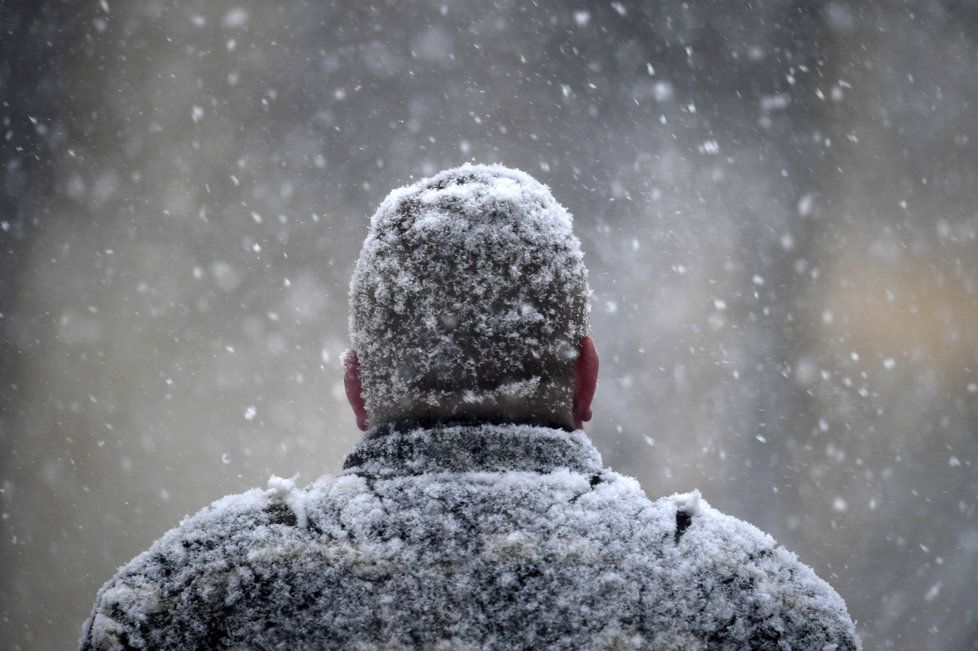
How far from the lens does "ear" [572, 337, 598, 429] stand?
1.32 metres

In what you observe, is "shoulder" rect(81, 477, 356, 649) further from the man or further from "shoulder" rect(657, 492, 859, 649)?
"shoulder" rect(657, 492, 859, 649)

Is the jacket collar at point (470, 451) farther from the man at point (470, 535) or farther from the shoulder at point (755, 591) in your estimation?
the shoulder at point (755, 591)

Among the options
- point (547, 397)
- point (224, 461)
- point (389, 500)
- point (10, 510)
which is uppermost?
point (224, 461)

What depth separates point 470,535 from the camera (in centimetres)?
109

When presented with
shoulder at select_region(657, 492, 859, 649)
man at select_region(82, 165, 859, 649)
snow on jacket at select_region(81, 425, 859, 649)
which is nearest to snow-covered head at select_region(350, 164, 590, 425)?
man at select_region(82, 165, 859, 649)

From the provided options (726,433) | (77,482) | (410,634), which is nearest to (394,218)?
(410,634)

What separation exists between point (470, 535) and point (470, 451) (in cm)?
13

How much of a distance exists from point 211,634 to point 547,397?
0.54m

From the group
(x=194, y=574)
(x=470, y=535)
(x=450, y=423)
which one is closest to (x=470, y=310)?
(x=450, y=423)

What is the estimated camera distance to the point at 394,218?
1.34 meters

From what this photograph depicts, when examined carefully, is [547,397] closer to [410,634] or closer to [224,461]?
[410,634]

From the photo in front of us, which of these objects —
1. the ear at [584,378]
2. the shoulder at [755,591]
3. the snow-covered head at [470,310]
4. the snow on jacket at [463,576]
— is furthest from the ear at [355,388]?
the shoulder at [755,591]

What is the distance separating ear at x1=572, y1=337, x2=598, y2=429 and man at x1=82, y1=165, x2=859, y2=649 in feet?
0.10

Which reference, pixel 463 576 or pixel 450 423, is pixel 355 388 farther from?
pixel 463 576
